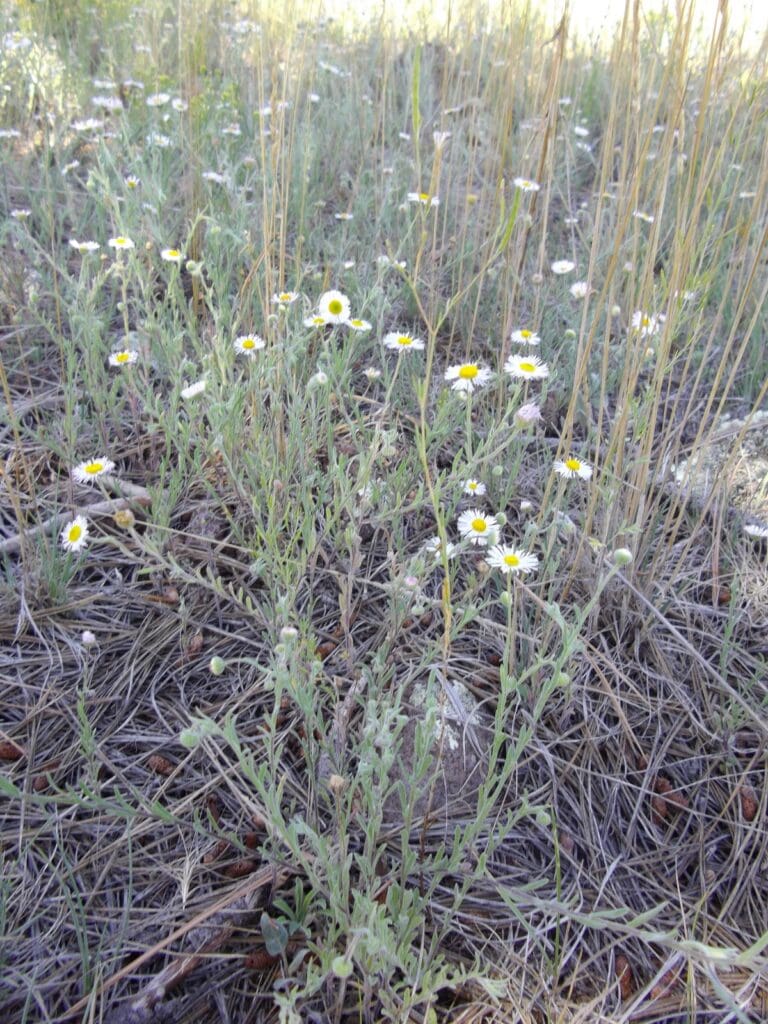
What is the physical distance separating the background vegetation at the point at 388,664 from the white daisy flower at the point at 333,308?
16 centimetres

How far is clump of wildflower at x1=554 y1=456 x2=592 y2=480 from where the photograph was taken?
161cm

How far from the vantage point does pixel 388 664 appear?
1.52 metres

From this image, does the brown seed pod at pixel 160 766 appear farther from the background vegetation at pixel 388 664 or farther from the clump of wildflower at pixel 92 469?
the clump of wildflower at pixel 92 469

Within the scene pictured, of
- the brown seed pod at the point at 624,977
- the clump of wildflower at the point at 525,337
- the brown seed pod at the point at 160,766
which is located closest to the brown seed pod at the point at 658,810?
the brown seed pod at the point at 624,977

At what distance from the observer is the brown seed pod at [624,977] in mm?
1182

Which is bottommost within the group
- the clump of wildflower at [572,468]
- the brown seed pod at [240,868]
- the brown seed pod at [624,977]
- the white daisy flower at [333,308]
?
the brown seed pod at [624,977]

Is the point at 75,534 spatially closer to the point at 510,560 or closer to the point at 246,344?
the point at 246,344

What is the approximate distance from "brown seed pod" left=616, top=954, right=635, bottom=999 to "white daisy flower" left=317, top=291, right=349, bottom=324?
146 cm

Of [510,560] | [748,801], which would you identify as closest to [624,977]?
[748,801]

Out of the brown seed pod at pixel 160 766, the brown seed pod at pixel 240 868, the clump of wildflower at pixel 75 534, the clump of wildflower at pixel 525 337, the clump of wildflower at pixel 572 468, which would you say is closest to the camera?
the brown seed pod at pixel 240 868

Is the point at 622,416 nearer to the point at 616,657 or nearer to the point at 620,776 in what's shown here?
the point at 616,657

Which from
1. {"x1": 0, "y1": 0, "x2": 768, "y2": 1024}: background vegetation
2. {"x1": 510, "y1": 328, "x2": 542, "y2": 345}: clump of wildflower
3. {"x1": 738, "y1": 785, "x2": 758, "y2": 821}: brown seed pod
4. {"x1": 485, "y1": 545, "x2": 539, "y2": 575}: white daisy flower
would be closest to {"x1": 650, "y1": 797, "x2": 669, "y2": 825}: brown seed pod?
{"x1": 0, "y1": 0, "x2": 768, "y2": 1024}: background vegetation

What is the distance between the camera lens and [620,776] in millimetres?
1459

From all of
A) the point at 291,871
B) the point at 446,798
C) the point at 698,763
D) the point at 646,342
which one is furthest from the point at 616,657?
the point at 291,871
